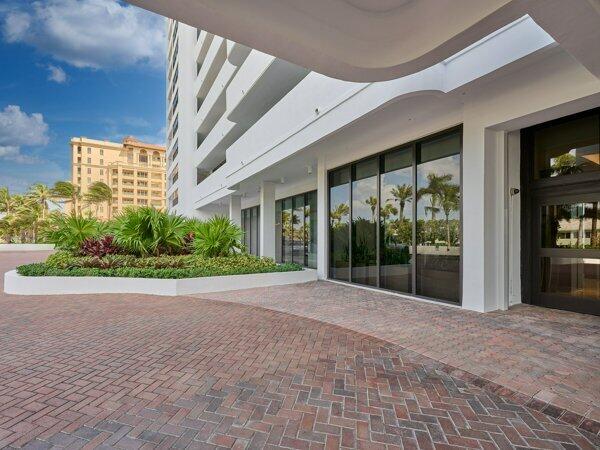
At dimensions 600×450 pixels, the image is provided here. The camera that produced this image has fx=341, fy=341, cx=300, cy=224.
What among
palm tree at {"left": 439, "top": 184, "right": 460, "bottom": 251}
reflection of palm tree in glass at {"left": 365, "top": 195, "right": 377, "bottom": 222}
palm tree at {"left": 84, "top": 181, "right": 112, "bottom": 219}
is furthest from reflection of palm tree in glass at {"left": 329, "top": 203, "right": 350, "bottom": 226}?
palm tree at {"left": 84, "top": 181, "right": 112, "bottom": 219}

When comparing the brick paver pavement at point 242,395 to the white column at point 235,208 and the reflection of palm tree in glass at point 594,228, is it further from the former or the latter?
the white column at point 235,208

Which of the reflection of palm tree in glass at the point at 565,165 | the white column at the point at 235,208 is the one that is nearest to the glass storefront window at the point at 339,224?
the reflection of palm tree in glass at the point at 565,165

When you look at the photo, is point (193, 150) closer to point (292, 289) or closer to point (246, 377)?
point (292, 289)

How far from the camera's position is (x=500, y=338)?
4820 mm

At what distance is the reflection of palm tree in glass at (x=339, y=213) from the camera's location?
10589mm

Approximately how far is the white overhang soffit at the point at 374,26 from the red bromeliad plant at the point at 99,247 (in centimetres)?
937

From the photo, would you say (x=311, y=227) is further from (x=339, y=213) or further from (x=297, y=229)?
(x=339, y=213)

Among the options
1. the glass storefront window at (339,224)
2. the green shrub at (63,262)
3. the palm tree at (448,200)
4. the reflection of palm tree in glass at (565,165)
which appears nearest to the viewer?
the reflection of palm tree in glass at (565,165)

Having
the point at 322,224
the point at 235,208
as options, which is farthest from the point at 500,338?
the point at 235,208

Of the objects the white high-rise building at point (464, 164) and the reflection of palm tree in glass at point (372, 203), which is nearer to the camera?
the white high-rise building at point (464, 164)

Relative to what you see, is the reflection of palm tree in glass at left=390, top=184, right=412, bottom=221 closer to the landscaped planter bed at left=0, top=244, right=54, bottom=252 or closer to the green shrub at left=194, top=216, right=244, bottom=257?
the green shrub at left=194, top=216, right=244, bottom=257

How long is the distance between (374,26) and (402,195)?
4.76 meters

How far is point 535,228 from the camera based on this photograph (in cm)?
670

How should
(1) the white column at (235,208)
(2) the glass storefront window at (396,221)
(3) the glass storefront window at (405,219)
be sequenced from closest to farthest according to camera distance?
1. (3) the glass storefront window at (405,219)
2. (2) the glass storefront window at (396,221)
3. (1) the white column at (235,208)
